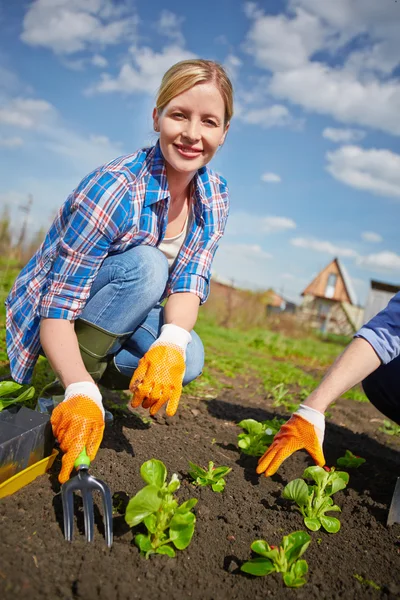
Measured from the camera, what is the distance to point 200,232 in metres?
2.22

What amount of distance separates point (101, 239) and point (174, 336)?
47 cm

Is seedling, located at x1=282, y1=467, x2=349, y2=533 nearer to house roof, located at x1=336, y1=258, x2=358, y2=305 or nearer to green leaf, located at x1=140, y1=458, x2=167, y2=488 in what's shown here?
green leaf, located at x1=140, y1=458, x2=167, y2=488

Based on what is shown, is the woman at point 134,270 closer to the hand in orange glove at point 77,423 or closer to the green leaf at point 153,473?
the hand in orange glove at point 77,423

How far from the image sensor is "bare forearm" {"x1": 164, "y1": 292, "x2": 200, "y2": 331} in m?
2.05

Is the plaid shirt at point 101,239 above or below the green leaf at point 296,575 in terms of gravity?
above

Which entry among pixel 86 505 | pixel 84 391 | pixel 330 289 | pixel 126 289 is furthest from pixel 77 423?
pixel 330 289

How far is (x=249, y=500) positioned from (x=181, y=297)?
0.88m

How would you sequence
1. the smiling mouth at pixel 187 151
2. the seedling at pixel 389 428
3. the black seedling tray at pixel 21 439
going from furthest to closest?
the seedling at pixel 389 428
the smiling mouth at pixel 187 151
the black seedling tray at pixel 21 439

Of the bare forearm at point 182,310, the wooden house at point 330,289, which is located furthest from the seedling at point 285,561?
the wooden house at point 330,289

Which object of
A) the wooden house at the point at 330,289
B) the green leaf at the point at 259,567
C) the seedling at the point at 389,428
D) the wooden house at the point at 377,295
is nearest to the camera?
the green leaf at the point at 259,567

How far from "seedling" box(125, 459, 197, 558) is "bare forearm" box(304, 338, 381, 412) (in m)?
0.72

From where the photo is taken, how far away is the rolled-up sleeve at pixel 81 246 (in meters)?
1.78

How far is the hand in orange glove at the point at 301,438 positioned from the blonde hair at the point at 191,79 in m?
1.31

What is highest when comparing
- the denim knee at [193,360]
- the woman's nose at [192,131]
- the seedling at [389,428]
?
the woman's nose at [192,131]
